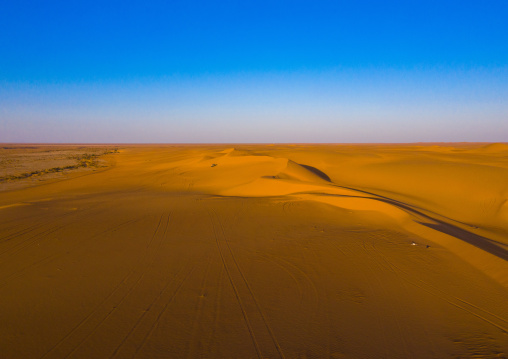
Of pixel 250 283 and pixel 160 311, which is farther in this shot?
pixel 250 283

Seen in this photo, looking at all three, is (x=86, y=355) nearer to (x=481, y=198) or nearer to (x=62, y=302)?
(x=62, y=302)

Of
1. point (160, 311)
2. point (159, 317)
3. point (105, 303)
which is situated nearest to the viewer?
point (159, 317)

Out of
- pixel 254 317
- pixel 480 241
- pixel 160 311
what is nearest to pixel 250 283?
pixel 254 317

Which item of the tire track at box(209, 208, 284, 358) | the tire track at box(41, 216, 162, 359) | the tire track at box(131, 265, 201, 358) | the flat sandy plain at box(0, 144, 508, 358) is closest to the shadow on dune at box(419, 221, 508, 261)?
the flat sandy plain at box(0, 144, 508, 358)

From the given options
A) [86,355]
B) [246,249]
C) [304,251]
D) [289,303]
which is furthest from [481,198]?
[86,355]

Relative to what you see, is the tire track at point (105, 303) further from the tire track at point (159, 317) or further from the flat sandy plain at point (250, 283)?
the tire track at point (159, 317)

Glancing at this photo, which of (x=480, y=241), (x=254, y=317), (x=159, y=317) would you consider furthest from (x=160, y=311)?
(x=480, y=241)

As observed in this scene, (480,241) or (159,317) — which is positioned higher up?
(159,317)

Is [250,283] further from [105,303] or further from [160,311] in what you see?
[105,303]

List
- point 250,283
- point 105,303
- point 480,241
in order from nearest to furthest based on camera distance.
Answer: point 105,303, point 250,283, point 480,241

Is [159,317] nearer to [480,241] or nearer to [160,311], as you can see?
[160,311]
